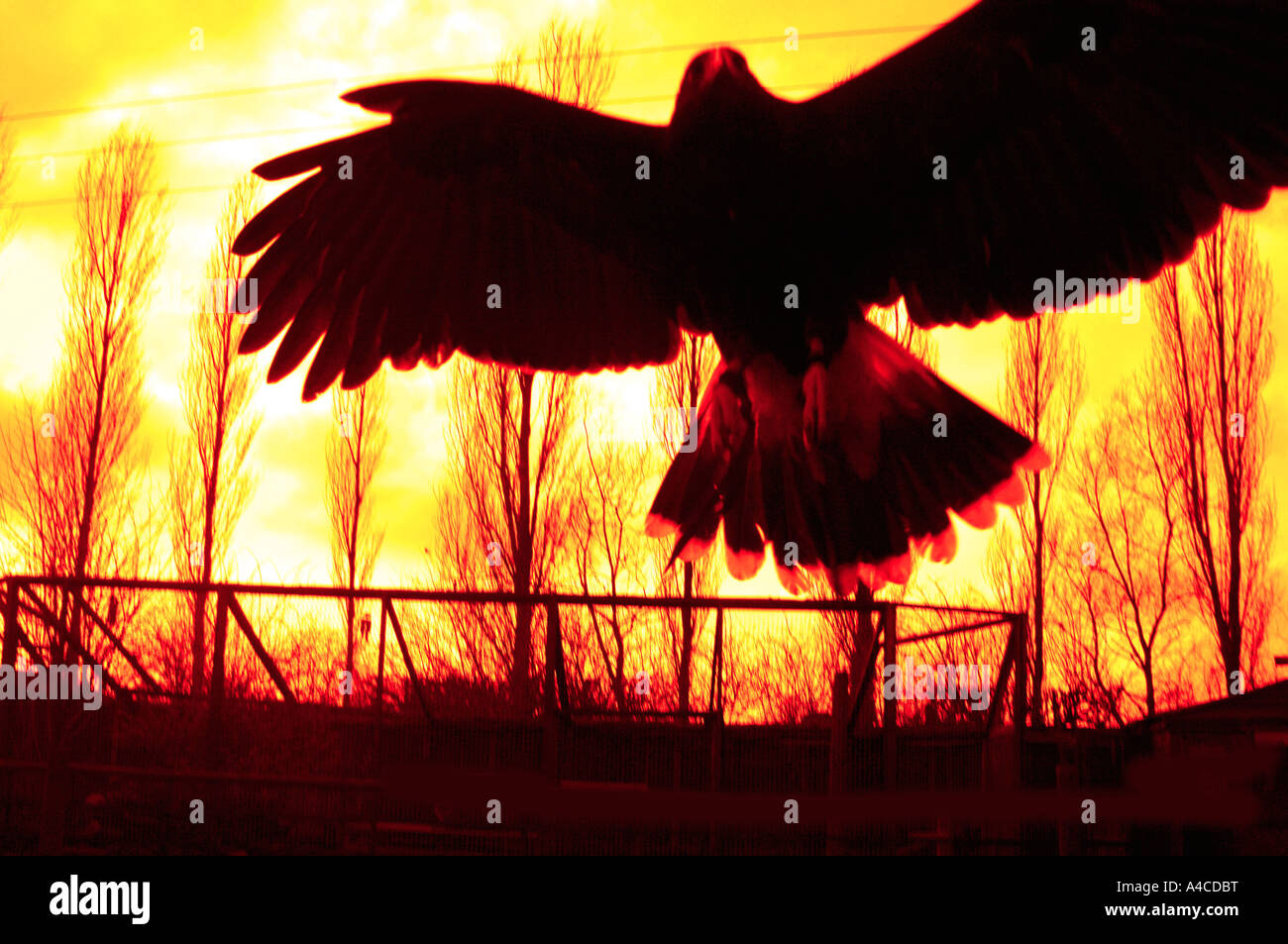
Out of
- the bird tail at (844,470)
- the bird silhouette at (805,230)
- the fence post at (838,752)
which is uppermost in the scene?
the bird silhouette at (805,230)

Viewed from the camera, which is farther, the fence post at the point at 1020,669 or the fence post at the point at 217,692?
the fence post at the point at 1020,669

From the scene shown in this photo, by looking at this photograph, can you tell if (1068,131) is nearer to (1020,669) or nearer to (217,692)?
(1020,669)

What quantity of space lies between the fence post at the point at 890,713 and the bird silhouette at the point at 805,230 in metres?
1.14

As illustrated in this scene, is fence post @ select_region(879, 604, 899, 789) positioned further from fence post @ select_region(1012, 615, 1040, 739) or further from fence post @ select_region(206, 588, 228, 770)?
fence post @ select_region(206, 588, 228, 770)

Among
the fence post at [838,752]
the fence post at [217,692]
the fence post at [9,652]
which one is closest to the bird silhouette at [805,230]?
the fence post at [838,752]

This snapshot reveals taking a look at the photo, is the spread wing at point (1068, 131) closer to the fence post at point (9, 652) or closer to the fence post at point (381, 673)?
the fence post at point (381, 673)

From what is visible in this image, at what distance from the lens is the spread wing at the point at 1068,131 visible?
10.4 feet

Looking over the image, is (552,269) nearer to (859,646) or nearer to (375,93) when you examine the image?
(375,93)

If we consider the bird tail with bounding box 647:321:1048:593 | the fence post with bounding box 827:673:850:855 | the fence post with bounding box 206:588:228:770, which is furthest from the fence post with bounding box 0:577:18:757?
the fence post with bounding box 827:673:850:855

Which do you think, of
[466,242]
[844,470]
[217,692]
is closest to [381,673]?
[217,692]

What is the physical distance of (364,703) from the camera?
4867 mm

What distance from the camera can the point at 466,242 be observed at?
4.00 meters

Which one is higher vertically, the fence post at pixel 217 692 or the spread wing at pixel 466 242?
the spread wing at pixel 466 242
